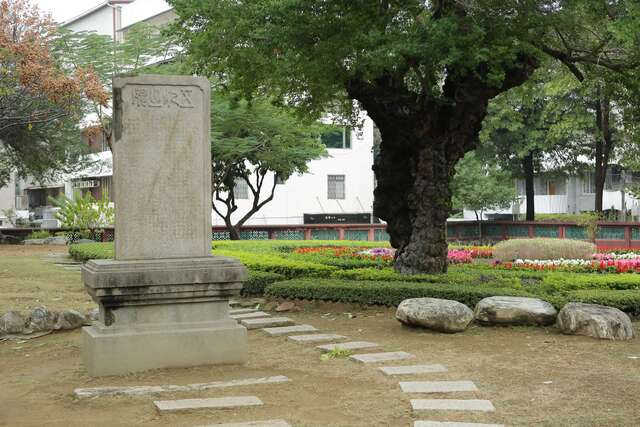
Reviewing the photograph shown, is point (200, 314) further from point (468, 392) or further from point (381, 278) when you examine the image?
point (381, 278)

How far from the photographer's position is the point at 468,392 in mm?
7086

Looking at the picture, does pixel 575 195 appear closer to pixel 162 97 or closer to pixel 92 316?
pixel 92 316

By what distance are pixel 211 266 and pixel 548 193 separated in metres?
43.1

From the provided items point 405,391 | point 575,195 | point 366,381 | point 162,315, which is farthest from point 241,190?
point 405,391

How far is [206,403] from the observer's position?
6.53m

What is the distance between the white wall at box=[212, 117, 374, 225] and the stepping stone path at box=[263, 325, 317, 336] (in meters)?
29.9

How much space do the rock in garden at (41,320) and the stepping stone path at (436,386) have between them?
17.7 ft

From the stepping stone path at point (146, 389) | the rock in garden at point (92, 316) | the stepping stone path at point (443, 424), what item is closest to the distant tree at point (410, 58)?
the rock in garden at point (92, 316)

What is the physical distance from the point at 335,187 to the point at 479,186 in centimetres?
825

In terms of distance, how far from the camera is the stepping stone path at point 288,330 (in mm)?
10406

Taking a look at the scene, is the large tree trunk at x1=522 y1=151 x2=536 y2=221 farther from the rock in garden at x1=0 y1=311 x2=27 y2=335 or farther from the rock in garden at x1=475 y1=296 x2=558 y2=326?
the rock in garden at x1=0 y1=311 x2=27 y2=335

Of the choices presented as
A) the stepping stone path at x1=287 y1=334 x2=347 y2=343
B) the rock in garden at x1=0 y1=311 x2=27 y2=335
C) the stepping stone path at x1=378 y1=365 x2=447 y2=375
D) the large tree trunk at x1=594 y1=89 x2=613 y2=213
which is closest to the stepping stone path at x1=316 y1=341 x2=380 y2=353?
the stepping stone path at x1=287 y1=334 x2=347 y2=343

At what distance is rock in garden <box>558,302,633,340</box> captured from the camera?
9.62 m

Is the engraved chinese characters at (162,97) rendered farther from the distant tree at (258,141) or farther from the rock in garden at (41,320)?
the distant tree at (258,141)
